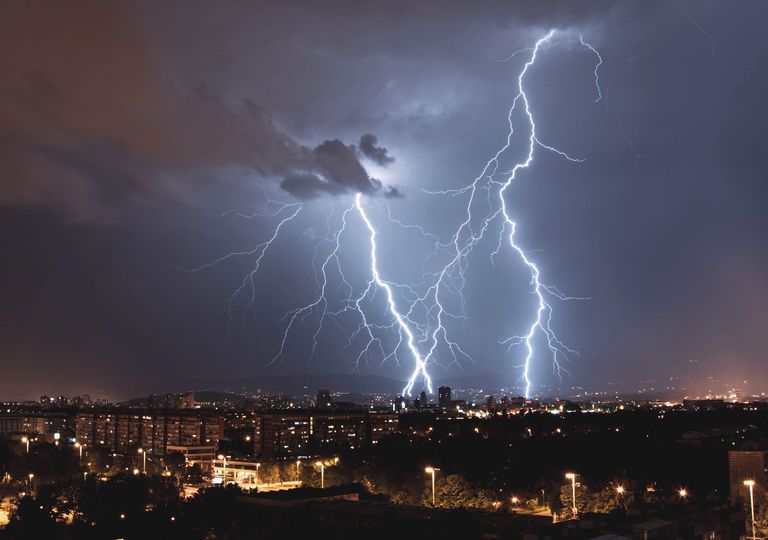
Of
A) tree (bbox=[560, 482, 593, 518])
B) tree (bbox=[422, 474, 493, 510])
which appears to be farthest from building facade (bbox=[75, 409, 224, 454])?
tree (bbox=[560, 482, 593, 518])

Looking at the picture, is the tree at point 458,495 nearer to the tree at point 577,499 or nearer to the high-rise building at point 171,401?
the tree at point 577,499

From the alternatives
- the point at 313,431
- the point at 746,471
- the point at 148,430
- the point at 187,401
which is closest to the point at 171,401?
the point at 187,401

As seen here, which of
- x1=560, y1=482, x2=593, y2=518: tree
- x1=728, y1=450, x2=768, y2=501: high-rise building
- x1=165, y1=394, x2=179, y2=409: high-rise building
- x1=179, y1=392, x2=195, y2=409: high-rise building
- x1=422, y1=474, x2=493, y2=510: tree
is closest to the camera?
x1=728, y1=450, x2=768, y2=501: high-rise building

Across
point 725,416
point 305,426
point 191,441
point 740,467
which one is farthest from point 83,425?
point 740,467

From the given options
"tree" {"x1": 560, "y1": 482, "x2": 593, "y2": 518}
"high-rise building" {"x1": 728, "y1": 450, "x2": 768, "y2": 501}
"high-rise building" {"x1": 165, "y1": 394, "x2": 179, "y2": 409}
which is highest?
"high-rise building" {"x1": 165, "y1": 394, "x2": 179, "y2": 409}

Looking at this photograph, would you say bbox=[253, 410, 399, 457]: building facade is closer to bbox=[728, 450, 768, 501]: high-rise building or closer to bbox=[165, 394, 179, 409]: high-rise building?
bbox=[728, 450, 768, 501]: high-rise building

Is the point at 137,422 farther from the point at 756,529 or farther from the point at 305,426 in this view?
the point at 756,529

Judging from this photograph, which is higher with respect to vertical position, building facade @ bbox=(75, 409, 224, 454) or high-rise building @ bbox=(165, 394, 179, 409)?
high-rise building @ bbox=(165, 394, 179, 409)

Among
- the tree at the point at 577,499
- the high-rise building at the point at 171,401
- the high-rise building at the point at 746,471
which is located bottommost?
the tree at the point at 577,499

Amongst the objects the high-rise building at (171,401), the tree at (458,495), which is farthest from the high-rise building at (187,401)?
the tree at (458,495)
